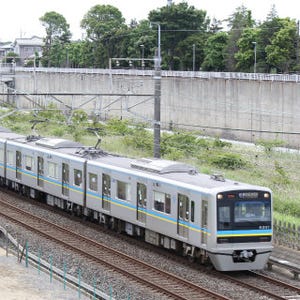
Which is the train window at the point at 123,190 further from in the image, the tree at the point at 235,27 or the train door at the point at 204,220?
the tree at the point at 235,27

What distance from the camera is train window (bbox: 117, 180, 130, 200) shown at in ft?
69.1

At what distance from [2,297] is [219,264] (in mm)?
5204

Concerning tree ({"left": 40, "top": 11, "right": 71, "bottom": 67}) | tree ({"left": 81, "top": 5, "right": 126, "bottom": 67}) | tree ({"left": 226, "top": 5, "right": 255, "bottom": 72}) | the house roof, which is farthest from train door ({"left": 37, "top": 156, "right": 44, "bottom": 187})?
the house roof

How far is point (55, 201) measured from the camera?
26.8 m

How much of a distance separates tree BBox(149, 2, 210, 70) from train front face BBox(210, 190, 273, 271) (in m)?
58.8

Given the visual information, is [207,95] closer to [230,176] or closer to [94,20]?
[230,176]

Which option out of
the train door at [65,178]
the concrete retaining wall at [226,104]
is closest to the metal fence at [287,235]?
the train door at [65,178]

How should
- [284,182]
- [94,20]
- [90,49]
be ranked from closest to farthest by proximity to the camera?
1. [284,182]
2. [90,49]
3. [94,20]

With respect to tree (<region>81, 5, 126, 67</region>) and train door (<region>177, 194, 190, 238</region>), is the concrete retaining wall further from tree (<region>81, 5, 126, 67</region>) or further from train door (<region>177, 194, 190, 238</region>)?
train door (<region>177, 194, 190, 238</region>)

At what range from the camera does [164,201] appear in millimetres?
19141

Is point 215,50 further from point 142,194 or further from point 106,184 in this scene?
point 142,194

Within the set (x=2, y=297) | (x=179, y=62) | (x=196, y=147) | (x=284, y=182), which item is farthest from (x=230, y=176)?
(x=179, y=62)

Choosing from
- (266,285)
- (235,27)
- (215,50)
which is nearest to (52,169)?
(266,285)

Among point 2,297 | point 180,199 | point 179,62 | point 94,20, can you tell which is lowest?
point 2,297
